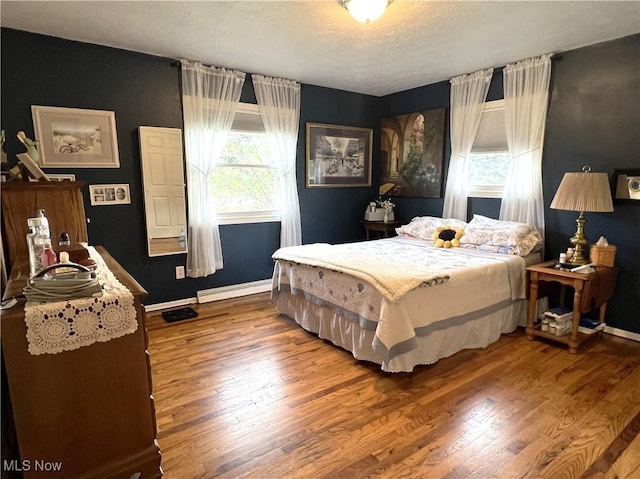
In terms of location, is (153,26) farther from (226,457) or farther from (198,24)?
(226,457)

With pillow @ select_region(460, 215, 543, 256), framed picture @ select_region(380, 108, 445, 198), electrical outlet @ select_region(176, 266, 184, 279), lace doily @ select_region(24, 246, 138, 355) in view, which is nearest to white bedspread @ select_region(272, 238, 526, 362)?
pillow @ select_region(460, 215, 543, 256)

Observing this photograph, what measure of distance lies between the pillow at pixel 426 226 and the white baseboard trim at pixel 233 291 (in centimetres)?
174

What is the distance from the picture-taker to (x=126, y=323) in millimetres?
1397

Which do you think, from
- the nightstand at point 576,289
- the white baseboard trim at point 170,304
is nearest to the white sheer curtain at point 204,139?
the white baseboard trim at point 170,304

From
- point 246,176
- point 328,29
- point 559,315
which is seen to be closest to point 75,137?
point 246,176

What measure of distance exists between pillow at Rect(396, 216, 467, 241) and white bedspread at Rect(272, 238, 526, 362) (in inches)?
20.4

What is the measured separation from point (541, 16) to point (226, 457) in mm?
3347

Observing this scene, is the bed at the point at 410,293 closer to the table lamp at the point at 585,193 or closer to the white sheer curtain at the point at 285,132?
the table lamp at the point at 585,193

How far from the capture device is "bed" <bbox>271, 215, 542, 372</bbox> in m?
2.33

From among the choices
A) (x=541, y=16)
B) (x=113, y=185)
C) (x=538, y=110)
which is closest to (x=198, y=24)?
(x=113, y=185)

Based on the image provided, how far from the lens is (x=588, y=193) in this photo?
2717 mm

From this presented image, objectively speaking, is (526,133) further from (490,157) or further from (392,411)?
(392,411)

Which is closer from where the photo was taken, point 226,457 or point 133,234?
point 226,457

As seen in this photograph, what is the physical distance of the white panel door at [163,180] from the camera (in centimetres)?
333
